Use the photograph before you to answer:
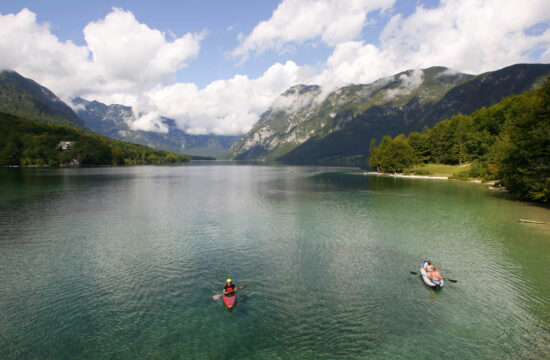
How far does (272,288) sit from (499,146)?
102779 mm

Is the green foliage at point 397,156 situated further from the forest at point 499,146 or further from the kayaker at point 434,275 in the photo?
the kayaker at point 434,275

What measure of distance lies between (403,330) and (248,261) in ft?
63.8

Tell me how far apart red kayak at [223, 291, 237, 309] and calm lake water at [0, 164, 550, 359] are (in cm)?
54

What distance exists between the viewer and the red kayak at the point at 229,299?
84.3ft


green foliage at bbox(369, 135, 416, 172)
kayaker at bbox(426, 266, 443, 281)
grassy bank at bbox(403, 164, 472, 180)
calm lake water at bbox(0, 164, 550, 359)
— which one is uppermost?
green foliage at bbox(369, 135, 416, 172)

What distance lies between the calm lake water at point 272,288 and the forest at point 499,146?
1470 centimetres

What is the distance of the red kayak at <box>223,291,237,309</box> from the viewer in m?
25.7

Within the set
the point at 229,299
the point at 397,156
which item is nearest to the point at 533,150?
the point at 229,299

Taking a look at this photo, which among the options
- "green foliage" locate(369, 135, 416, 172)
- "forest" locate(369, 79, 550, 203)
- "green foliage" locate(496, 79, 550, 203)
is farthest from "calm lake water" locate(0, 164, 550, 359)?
"green foliage" locate(369, 135, 416, 172)

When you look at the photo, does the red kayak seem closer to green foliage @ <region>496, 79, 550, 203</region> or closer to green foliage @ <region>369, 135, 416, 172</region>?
green foliage @ <region>496, 79, 550, 203</region>

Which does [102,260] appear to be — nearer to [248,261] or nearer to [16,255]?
[16,255]

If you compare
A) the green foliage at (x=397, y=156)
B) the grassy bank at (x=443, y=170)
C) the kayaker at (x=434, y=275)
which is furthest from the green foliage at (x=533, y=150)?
the green foliage at (x=397, y=156)

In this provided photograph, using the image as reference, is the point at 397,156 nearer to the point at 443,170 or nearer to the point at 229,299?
the point at 443,170

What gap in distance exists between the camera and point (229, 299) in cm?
2584
